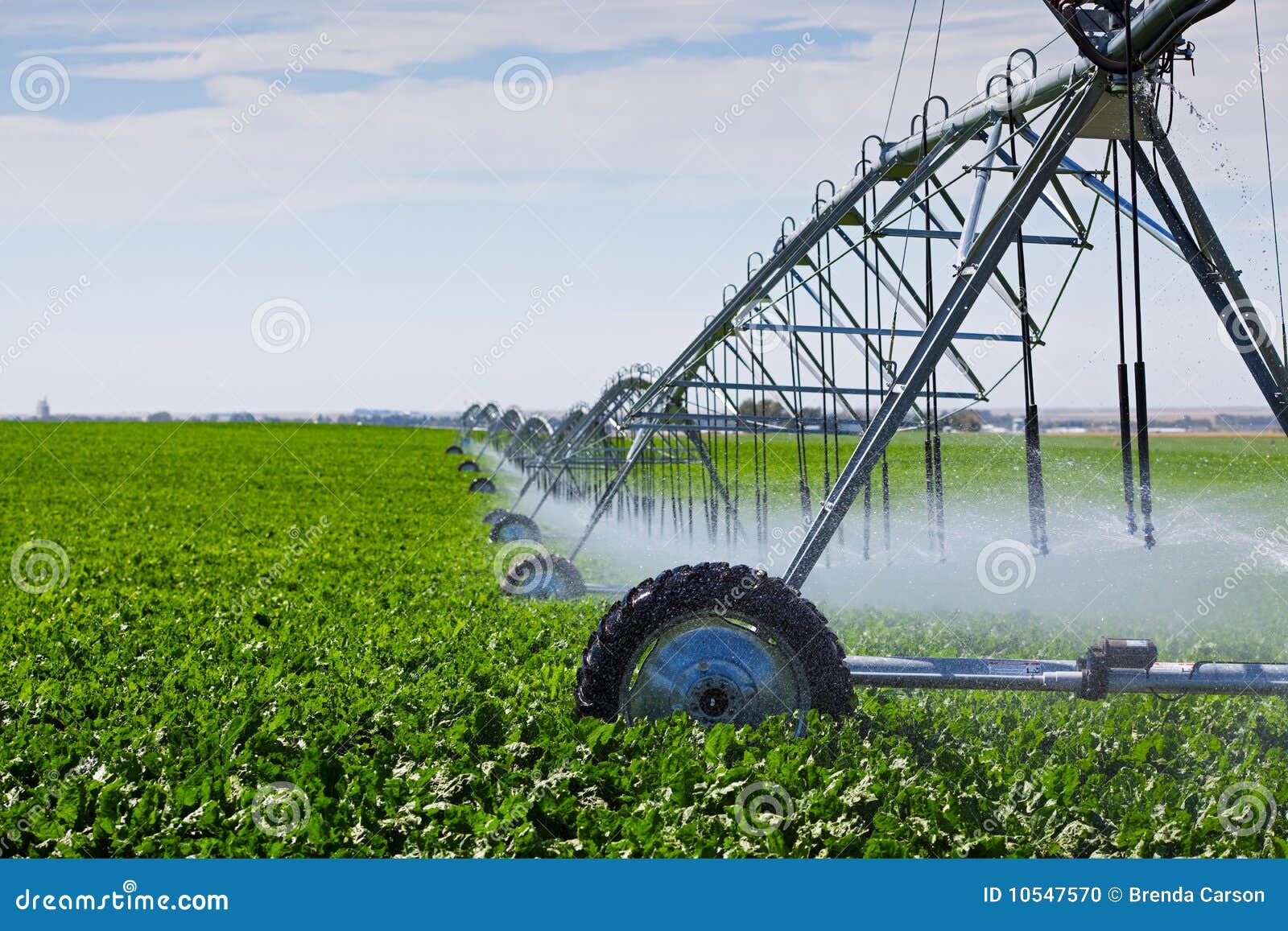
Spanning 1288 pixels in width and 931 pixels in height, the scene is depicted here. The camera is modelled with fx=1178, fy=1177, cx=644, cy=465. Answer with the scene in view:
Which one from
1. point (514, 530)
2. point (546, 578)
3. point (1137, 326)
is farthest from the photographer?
point (514, 530)

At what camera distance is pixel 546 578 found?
9.83 metres

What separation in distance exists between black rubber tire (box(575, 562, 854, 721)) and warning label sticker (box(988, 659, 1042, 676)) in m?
0.65

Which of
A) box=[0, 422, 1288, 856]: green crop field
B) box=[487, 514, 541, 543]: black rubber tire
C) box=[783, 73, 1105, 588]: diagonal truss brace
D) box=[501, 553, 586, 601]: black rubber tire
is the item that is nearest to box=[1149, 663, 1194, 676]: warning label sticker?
box=[0, 422, 1288, 856]: green crop field

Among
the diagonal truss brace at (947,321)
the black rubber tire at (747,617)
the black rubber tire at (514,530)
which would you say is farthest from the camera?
the black rubber tire at (514,530)

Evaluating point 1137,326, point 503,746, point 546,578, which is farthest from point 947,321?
point 546,578

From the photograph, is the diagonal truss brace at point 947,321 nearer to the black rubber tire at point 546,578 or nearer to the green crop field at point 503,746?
the green crop field at point 503,746

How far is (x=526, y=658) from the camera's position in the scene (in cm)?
711

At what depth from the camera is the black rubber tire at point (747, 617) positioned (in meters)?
4.84

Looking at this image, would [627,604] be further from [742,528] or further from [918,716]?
[742,528]

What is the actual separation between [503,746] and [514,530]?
885 centimetres

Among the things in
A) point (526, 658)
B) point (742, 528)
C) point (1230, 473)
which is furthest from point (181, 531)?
point (1230, 473)

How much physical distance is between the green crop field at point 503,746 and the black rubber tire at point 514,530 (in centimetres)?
310

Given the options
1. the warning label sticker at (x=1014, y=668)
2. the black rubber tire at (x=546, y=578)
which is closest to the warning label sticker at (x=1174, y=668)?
the warning label sticker at (x=1014, y=668)

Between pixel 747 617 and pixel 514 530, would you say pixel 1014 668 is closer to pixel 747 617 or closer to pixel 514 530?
pixel 747 617
